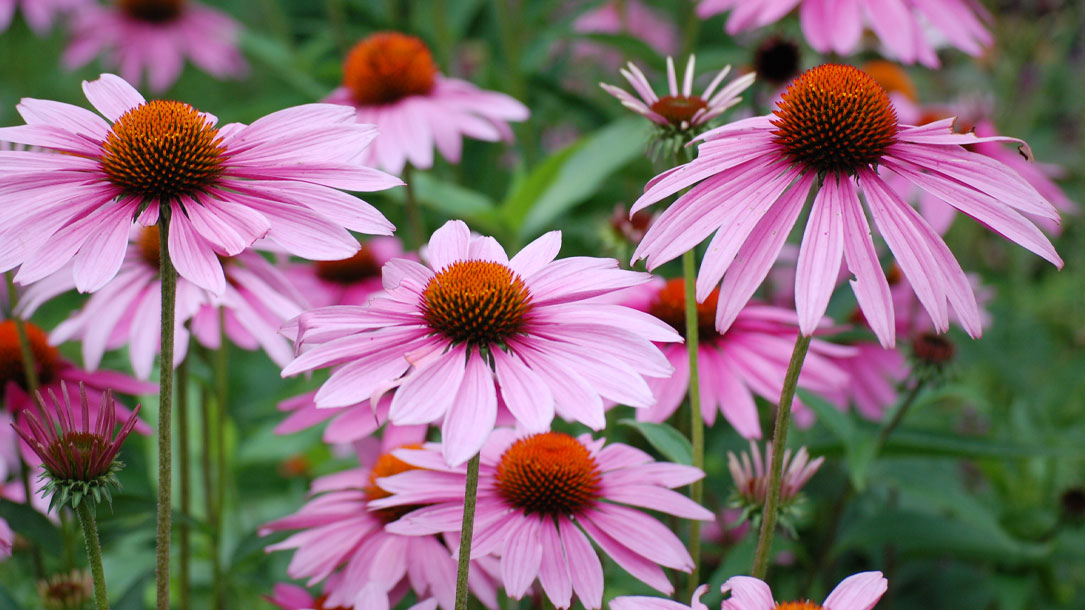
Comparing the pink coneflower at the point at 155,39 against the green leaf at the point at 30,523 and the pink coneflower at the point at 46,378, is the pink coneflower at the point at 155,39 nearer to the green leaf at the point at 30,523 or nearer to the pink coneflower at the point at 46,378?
the pink coneflower at the point at 46,378

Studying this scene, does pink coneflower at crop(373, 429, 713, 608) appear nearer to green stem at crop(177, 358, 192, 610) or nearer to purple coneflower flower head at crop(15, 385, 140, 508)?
purple coneflower flower head at crop(15, 385, 140, 508)

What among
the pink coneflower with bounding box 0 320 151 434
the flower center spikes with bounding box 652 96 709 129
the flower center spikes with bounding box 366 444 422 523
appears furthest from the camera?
the pink coneflower with bounding box 0 320 151 434

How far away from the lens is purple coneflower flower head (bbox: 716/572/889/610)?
0.66 meters

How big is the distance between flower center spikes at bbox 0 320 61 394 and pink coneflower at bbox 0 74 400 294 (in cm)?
37

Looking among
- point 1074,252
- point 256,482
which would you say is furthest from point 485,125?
point 1074,252

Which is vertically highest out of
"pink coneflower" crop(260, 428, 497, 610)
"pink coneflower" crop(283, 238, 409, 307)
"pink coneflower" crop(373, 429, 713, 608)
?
"pink coneflower" crop(283, 238, 409, 307)

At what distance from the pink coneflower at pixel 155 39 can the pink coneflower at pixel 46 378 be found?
1.64m

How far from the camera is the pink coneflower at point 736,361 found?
1.00m

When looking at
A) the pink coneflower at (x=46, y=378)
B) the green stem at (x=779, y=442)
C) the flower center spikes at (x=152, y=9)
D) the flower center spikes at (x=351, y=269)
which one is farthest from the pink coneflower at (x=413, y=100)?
the flower center spikes at (x=152, y=9)

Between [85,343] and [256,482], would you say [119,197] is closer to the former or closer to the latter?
[85,343]

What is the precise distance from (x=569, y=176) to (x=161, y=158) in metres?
0.82

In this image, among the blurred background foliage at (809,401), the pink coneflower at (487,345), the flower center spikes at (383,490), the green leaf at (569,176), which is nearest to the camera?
the pink coneflower at (487,345)

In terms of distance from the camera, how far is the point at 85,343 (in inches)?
42.7

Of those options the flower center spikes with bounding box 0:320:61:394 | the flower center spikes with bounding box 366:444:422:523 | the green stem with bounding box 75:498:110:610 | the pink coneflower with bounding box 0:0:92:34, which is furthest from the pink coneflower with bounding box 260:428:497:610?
the pink coneflower with bounding box 0:0:92:34
